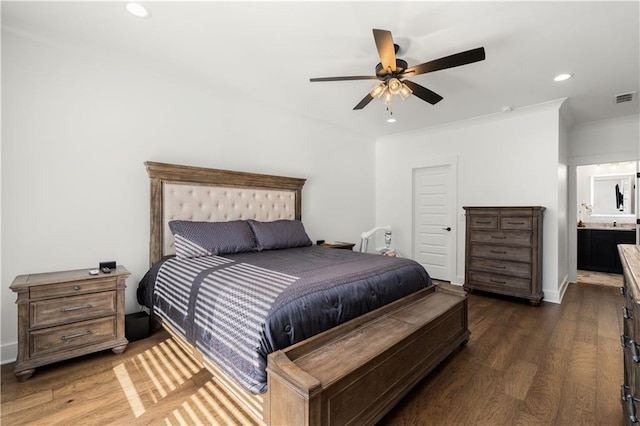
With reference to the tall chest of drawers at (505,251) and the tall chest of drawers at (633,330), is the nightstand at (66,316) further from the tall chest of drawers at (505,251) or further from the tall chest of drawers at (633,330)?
the tall chest of drawers at (505,251)

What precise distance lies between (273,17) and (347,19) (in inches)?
21.0

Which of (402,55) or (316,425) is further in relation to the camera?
(402,55)

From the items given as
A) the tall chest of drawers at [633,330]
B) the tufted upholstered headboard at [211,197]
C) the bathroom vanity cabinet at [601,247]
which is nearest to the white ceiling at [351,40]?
the tufted upholstered headboard at [211,197]

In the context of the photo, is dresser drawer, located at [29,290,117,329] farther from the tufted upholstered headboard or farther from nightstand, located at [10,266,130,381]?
the tufted upholstered headboard

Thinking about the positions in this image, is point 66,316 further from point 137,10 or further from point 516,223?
point 516,223

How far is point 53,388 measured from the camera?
6.16 feet

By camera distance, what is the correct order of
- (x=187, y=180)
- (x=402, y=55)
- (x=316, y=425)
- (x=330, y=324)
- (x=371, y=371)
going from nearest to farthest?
(x=316, y=425), (x=371, y=371), (x=330, y=324), (x=402, y=55), (x=187, y=180)

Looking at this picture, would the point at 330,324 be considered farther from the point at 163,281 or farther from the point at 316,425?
the point at 163,281

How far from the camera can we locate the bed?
136 centimetres

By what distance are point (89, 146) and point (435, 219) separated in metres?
4.67

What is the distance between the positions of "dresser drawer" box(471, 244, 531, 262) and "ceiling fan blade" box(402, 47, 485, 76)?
2.70 meters

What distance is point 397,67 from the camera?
2295mm

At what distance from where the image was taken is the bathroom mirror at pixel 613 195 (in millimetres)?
5570

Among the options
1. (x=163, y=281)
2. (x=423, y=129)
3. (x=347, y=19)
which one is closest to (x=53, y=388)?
(x=163, y=281)
